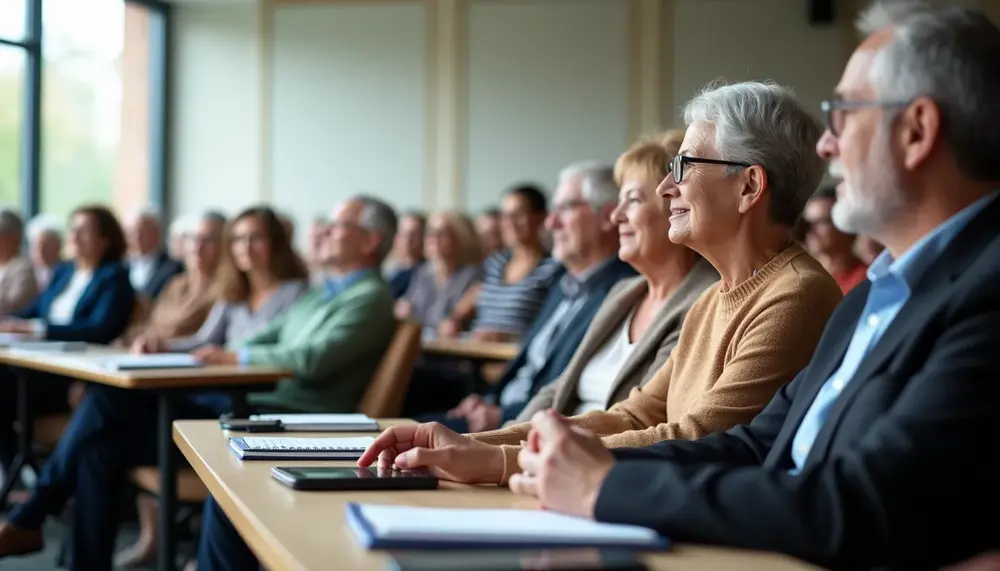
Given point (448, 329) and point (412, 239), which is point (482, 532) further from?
point (412, 239)

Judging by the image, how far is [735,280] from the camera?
2.12m

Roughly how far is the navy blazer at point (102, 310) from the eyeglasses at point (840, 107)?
427cm

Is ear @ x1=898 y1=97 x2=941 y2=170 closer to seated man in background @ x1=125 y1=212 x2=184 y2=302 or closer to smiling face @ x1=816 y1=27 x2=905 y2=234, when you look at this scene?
smiling face @ x1=816 y1=27 x2=905 y2=234

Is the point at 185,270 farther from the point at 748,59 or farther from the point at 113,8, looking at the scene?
the point at 748,59

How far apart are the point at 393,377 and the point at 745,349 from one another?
78.7 inches

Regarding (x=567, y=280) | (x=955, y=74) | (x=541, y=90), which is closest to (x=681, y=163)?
(x=955, y=74)

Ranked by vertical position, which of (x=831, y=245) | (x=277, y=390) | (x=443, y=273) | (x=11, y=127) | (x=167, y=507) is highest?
(x=11, y=127)

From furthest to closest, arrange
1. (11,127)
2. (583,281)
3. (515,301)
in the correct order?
(11,127)
(515,301)
(583,281)

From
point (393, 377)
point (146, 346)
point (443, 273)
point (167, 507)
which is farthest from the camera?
point (443, 273)

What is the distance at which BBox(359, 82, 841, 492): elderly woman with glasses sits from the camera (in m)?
1.90

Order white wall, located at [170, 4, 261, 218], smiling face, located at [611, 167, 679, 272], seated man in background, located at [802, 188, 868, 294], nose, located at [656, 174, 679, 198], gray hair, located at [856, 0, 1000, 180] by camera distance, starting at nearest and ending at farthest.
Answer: gray hair, located at [856, 0, 1000, 180] → nose, located at [656, 174, 679, 198] → smiling face, located at [611, 167, 679, 272] → seated man in background, located at [802, 188, 868, 294] → white wall, located at [170, 4, 261, 218]

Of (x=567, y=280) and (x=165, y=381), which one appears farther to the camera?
(x=567, y=280)

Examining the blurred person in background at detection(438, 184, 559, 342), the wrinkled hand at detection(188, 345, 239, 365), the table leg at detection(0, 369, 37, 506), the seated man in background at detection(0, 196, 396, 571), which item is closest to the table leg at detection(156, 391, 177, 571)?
the seated man in background at detection(0, 196, 396, 571)

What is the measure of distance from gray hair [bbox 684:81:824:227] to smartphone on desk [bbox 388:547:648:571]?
3.66 feet
